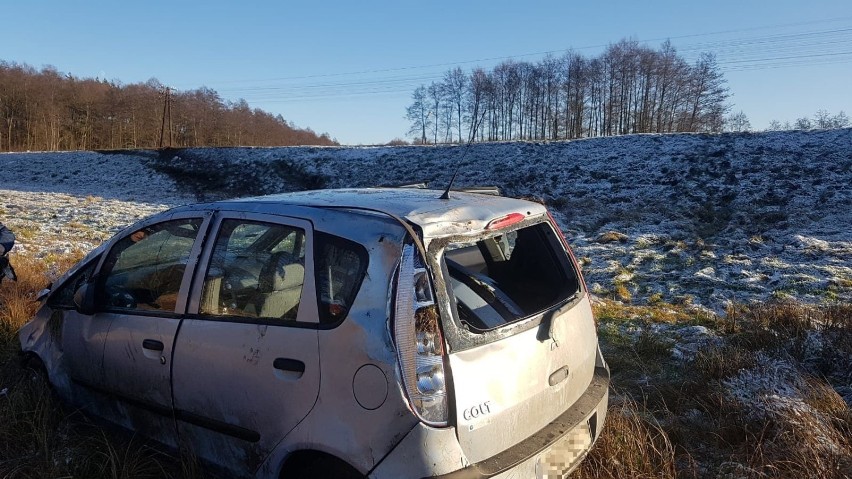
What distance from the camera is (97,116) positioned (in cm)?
8431

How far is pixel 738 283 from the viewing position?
816 centimetres

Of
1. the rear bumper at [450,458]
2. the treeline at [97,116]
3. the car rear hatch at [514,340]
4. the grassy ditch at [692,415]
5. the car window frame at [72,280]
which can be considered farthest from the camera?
the treeline at [97,116]

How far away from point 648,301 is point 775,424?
180 inches

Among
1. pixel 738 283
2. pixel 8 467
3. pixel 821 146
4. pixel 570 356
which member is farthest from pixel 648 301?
pixel 821 146

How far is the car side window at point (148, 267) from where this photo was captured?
2896mm

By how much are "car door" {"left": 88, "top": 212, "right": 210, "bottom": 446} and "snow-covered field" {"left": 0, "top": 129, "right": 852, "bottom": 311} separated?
12.1 ft

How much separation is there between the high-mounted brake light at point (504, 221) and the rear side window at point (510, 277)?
155 millimetres

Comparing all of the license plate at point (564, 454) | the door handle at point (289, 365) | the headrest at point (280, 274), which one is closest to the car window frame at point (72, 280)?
the headrest at point (280, 274)

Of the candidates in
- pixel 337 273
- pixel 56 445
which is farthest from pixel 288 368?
pixel 56 445

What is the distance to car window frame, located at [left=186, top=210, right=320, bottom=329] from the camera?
2.22 meters

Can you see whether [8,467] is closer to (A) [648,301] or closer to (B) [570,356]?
(B) [570,356]

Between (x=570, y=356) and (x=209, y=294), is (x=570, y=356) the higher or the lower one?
the lower one

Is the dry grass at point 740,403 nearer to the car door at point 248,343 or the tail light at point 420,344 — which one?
the tail light at point 420,344

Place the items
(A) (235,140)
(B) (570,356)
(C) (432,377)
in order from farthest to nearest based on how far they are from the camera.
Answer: (A) (235,140)
(B) (570,356)
(C) (432,377)
